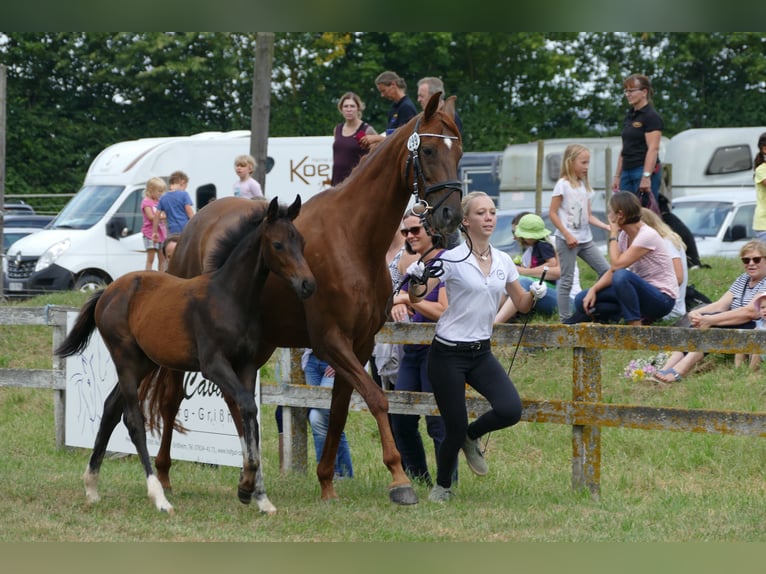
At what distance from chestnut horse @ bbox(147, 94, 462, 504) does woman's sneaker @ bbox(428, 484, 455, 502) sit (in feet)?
1.03

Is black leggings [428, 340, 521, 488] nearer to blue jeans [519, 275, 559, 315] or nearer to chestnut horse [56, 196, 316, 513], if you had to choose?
chestnut horse [56, 196, 316, 513]

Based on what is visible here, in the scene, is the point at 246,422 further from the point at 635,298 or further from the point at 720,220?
A: the point at 720,220

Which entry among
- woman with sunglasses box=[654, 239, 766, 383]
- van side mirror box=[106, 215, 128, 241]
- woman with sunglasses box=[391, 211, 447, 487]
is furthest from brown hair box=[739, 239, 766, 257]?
van side mirror box=[106, 215, 128, 241]

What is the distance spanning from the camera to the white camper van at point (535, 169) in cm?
2369

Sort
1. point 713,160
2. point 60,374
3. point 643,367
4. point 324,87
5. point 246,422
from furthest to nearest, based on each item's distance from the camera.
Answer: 1. point 324,87
2. point 713,160
3. point 60,374
4. point 643,367
5. point 246,422

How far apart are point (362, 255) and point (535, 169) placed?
60.8 ft

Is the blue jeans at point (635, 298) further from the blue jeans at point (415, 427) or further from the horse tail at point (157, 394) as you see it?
the horse tail at point (157, 394)

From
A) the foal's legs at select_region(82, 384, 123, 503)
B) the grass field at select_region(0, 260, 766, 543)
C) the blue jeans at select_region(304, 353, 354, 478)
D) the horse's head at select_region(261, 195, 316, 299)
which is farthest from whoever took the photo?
the blue jeans at select_region(304, 353, 354, 478)

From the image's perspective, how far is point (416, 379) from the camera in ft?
A: 25.3

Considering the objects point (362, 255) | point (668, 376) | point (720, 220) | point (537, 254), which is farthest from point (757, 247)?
point (720, 220)

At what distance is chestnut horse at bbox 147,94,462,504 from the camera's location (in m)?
6.02

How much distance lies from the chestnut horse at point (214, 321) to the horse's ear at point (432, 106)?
0.92m

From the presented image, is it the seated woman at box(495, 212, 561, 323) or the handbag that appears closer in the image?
the seated woman at box(495, 212, 561, 323)

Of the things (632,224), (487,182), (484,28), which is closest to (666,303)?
(632,224)
